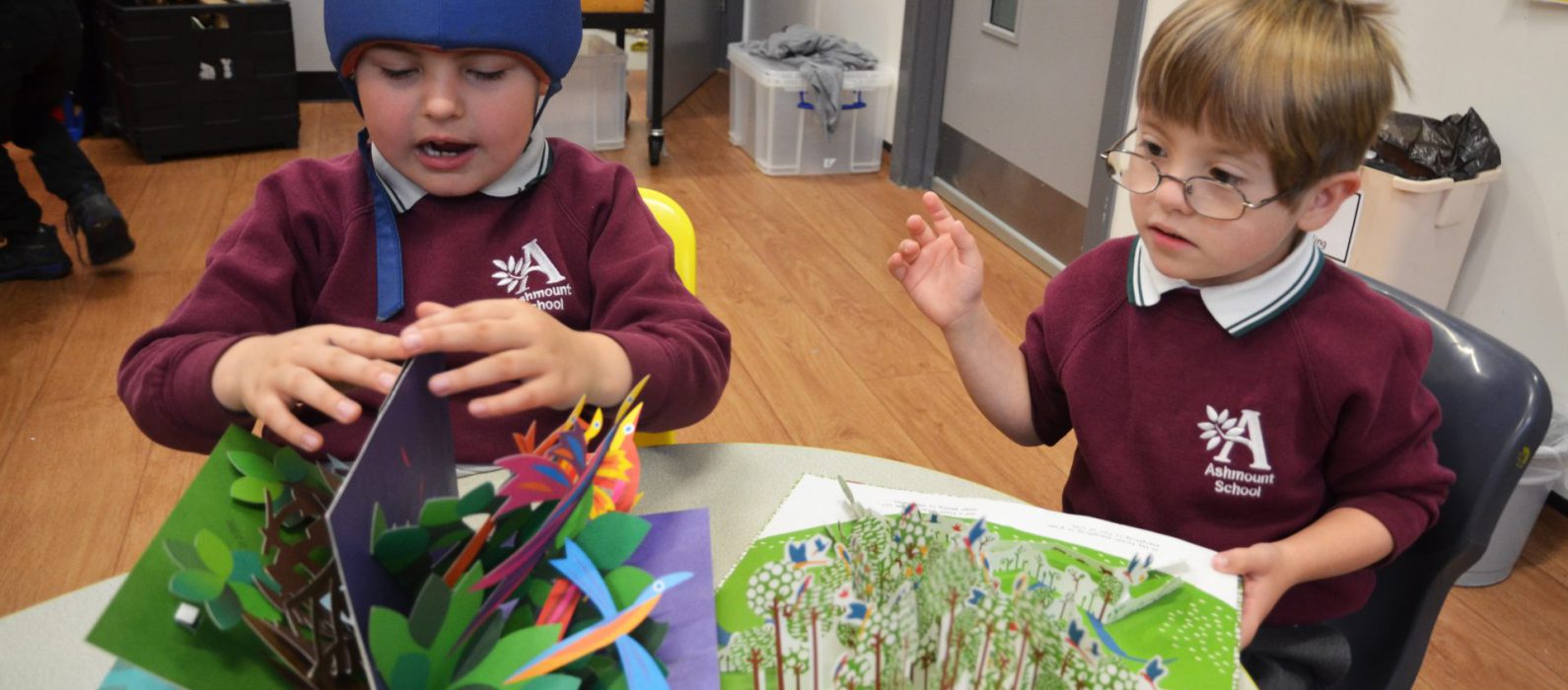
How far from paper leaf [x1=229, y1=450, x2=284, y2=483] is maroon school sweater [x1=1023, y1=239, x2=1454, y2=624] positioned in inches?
26.5

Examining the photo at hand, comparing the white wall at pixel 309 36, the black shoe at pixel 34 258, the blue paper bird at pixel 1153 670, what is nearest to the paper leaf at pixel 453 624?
the blue paper bird at pixel 1153 670

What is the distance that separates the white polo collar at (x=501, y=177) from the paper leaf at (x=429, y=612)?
541 millimetres

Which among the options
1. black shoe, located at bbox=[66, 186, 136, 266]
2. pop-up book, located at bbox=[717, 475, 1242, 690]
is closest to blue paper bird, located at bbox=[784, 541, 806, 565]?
pop-up book, located at bbox=[717, 475, 1242, 690]

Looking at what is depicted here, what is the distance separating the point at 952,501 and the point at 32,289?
2644 mm

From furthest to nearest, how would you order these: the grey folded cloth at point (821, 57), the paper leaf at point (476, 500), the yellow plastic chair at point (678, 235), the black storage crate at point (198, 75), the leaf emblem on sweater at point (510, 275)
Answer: the grey folded cloth at point (821, 57), the black storage crate at point (198, 75), the yellow plastic chair at point (678, 235), the leaf emblem on sweater at point (510, 275), the paper leaf at point (476, 500)

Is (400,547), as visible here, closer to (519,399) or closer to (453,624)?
(453,624)

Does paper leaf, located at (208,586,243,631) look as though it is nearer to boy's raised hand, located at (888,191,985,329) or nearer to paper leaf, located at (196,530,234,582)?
paper leaf, located at (196,530,234,582)

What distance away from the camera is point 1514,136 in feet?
6.37

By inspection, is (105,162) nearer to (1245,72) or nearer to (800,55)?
(800,55)

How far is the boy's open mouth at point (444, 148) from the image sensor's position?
0.96 metres

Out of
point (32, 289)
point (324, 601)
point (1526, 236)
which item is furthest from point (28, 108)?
point (1526, 236)

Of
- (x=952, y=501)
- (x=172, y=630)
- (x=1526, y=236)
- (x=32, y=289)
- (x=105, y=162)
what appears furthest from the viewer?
(x=105, y=162)

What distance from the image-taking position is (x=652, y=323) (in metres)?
0.96

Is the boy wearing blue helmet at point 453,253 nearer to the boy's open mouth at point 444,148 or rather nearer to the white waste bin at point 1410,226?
the boy's open mouth at point 444,148
